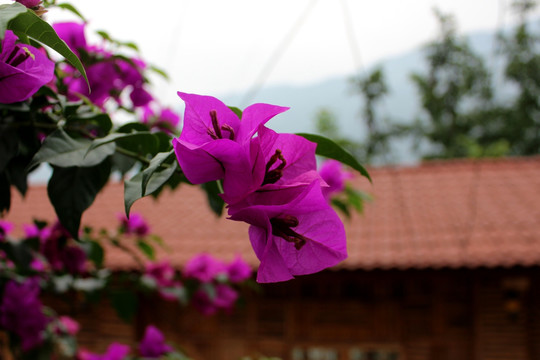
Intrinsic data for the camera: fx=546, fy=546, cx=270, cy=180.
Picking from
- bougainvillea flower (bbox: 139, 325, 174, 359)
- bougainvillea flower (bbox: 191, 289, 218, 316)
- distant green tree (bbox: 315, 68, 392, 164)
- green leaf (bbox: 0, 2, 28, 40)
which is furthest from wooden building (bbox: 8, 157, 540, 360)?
distant green tree (bbox: 315, 68, 392, 164)

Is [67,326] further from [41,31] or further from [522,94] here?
[522,94]

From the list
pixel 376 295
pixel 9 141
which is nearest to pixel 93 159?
pixel 9 141

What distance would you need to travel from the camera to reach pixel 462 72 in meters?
17.9

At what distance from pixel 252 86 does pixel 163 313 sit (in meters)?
4.19

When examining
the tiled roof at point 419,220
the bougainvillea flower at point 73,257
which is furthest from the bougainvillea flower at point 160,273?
the tiled roof at point 419,220

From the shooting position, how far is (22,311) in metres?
1.33

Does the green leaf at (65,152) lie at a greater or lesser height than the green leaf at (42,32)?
lesser

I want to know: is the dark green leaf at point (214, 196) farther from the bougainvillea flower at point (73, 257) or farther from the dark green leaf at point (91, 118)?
the bougainvillea flower at point (73, 257)

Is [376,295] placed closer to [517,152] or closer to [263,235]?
[263,235]

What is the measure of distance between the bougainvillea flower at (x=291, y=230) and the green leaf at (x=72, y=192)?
300 millimetres

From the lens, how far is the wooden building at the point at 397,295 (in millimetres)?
4395

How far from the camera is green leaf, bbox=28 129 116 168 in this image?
62cm

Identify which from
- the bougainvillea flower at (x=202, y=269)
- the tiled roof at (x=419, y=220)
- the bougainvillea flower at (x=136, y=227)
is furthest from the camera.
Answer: the tiled roof at (x=419, y=220)

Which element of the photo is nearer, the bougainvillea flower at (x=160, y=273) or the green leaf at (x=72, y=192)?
the green leaf at (x=72, y=192)
